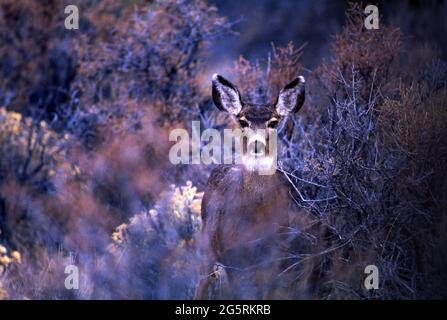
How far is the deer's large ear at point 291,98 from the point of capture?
1003 cm

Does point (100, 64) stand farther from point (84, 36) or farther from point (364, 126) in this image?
point (364, 126)

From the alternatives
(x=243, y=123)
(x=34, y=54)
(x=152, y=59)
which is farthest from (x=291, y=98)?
(x=34, y=54)

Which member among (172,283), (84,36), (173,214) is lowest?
(172,283)

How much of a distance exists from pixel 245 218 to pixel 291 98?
132 centimetres

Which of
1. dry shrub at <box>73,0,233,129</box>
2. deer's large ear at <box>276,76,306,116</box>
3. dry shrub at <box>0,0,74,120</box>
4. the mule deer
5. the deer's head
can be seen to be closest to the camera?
the mule deer

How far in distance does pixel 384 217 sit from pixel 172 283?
2165 mm

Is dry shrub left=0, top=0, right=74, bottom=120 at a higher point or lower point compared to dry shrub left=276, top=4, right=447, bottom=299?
higher

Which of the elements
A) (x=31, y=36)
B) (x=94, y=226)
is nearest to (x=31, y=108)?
(x=31, y=36)

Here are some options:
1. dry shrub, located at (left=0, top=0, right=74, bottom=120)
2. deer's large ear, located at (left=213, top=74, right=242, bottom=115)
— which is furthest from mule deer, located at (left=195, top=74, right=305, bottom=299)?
dry shrub, located at (left=0, top=0, right=74, bottom=120)

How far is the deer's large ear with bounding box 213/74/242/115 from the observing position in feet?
33.1

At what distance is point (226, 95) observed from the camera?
10164 mm

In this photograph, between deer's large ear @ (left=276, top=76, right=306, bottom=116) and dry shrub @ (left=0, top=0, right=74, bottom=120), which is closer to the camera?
deer's large ear @ (left=276, top=76, right=306, bottom=116)

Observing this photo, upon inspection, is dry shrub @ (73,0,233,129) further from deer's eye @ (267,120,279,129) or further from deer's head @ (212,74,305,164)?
deer's eye @ (267,120,279,129)

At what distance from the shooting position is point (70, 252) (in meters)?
10.7
